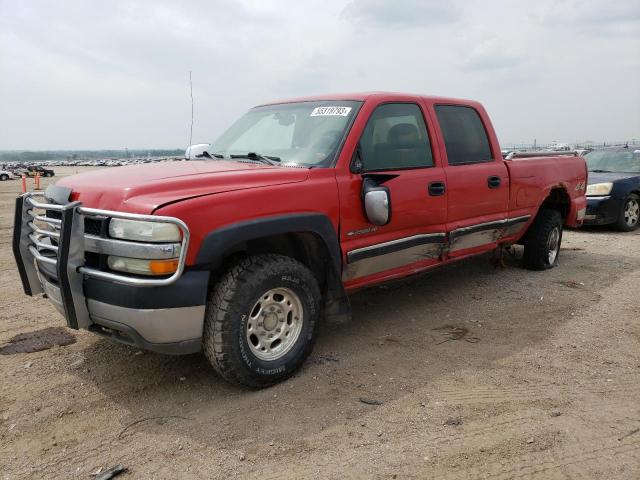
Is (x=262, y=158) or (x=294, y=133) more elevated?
(x=294, y=133)

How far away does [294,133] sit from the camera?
4219 millimetres

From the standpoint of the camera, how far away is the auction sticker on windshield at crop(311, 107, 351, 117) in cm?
409

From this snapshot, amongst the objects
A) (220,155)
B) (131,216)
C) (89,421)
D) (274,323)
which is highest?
(220,155)

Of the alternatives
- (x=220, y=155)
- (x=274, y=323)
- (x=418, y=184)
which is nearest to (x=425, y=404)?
(x=274, y=323)

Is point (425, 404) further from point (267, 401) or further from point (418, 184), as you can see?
point (418, 184)

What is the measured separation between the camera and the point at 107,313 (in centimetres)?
298

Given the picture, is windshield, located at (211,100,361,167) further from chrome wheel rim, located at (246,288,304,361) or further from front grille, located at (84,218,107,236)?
front grille, located at (84,218,107,236)

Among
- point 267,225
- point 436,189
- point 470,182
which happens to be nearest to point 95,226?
point 267,225

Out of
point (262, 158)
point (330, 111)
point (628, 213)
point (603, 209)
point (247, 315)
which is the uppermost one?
point (330, 111)

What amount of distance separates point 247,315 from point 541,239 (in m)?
4.31

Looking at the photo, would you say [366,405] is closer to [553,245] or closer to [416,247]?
[416,247]

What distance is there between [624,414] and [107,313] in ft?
9.71

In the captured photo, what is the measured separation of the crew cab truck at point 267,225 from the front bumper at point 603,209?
198 inches

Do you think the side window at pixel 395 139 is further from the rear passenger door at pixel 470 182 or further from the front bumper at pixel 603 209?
the front bumper at pixel 603 209
